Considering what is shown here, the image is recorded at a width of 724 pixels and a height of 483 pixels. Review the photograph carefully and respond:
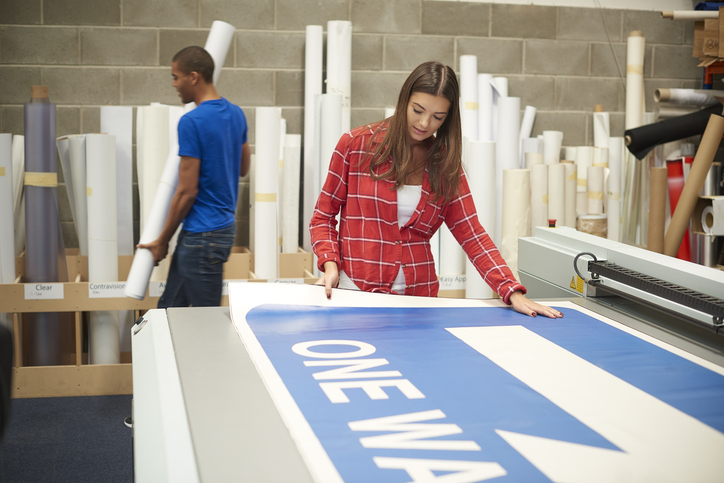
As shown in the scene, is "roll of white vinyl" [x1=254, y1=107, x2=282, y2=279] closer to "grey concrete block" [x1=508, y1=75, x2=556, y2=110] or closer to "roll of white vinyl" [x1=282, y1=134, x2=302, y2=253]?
"roll of white vinyl" [x1=282, y1=134, x2=302, y2=253]

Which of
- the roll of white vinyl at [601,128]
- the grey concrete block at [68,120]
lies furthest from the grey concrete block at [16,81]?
the roll of white vinyl at [601,128]

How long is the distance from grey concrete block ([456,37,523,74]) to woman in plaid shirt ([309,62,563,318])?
7.33 feet

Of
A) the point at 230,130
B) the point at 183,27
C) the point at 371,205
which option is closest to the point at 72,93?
the point at 183,27

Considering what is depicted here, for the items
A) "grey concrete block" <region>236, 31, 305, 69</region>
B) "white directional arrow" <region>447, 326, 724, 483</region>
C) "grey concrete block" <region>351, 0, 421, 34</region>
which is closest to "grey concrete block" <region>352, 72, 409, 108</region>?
"grey concrete block" <region>351, 0, 421, 34</region>

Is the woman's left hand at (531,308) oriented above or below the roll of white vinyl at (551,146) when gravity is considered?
below

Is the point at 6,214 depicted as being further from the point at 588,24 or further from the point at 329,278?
the point at 588,24

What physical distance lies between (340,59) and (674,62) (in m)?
2.09

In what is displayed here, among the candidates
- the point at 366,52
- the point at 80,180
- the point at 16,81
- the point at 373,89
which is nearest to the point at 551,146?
the point at 373,89

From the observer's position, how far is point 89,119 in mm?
3531

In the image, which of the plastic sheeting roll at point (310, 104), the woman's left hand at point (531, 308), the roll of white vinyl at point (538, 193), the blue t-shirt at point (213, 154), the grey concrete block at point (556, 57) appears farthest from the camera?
the grey concrete block at point (556, 57)

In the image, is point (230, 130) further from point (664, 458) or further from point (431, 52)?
point (664, 458)

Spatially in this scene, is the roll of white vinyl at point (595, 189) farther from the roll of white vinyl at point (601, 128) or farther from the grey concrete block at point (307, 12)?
the grey concrete block at point (307, 12)

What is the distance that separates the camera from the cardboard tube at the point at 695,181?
3.04 meters

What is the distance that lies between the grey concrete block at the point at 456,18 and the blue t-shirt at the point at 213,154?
167 cm
